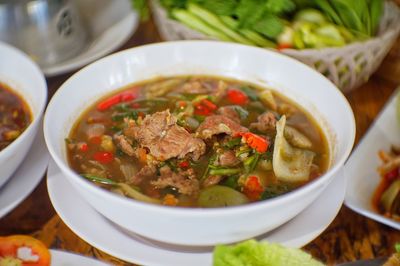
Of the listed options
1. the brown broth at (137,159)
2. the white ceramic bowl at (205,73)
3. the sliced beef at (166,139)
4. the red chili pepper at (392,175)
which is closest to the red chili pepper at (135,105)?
the brown broth at (137,159)

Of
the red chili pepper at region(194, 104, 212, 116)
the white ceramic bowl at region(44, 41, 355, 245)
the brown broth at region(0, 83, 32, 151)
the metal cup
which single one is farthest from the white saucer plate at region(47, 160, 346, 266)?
the metal cup

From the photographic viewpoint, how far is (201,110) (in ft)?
7.92

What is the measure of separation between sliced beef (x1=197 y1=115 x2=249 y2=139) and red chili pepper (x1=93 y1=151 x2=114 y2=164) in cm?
36

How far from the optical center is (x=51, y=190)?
2.08 m

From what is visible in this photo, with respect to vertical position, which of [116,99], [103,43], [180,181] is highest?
[180,181]

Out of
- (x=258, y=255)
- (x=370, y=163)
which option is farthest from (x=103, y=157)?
(x=370, y=163)

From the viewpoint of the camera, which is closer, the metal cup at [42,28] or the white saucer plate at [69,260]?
the white saucer plate at [69,260]

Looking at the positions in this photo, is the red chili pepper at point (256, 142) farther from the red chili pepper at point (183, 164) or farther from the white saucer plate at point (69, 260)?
the white saucer plate at point (69, 260)

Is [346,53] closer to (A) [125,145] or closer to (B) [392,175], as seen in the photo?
(B) [392,175]

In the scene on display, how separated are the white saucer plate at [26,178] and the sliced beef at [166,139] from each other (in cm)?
48

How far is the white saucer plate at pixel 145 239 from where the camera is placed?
189cm

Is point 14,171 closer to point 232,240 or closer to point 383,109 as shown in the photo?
point 232,240

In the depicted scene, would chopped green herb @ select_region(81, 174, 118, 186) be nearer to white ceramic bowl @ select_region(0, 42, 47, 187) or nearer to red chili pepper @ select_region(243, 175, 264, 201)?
white ceramic bowl @ select_region(0, 42, 47, 187)

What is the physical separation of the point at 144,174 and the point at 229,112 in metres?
0.50
